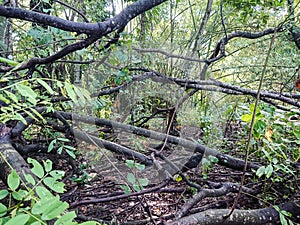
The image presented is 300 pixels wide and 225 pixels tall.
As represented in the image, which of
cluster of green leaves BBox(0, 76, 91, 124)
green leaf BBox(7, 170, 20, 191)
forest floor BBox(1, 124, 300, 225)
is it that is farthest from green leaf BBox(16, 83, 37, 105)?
forest floor BBox(1, 124, 300, 225)

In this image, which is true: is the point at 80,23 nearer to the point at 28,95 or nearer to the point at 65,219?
the point at 28,95

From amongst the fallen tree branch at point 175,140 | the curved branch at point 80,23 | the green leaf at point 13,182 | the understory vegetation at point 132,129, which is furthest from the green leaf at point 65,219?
the fallen tree branch at point 175,140

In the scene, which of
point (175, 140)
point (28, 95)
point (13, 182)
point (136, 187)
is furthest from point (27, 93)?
point (175, 140)

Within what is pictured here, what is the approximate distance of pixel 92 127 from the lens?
163cm

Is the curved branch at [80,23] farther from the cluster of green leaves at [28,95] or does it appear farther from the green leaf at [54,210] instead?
the green leaf at [54,210]

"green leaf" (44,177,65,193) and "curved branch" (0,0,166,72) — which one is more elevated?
"curved branch" (0,0,166,72)

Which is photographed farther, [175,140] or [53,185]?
[175,140]

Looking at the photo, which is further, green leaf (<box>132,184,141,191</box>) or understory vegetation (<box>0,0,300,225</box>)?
green leaf (<box>132,184,141,191</box>)

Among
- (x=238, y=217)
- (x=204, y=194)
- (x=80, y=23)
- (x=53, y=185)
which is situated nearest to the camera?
(x=53, y=185)

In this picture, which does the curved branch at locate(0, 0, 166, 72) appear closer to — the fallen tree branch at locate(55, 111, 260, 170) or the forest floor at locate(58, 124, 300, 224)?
the forest floor at locate(58, 124, 300, 224)

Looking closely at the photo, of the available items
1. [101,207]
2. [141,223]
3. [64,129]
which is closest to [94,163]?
[64,129]

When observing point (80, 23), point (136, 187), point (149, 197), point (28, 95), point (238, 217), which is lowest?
point (149, 197)

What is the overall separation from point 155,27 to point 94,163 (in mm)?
1859

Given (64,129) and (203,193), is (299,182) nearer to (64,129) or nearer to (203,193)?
(203,193)
